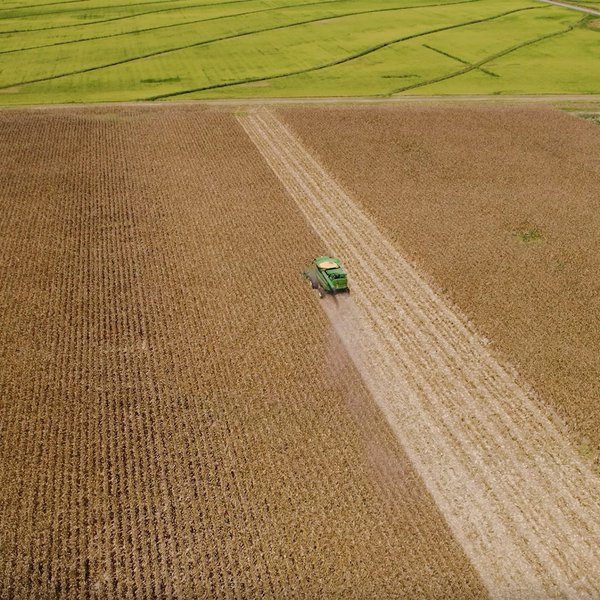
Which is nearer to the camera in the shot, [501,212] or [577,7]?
[501,212]

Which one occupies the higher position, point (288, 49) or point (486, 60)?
point (288, 49)

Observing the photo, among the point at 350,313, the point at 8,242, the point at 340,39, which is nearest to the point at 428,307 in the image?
the point at 350,313

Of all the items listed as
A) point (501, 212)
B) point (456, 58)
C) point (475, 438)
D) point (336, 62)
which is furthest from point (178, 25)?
point (475, 438)

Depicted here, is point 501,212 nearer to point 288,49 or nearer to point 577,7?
point 288,49

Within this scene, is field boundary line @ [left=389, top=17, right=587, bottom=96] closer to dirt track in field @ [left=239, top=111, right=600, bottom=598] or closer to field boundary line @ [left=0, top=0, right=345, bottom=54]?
field boundary line @ [left=0, top=0, right=345, bottom=54]

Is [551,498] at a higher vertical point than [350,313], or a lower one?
lower

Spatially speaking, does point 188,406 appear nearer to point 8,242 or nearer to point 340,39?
point 8,242
